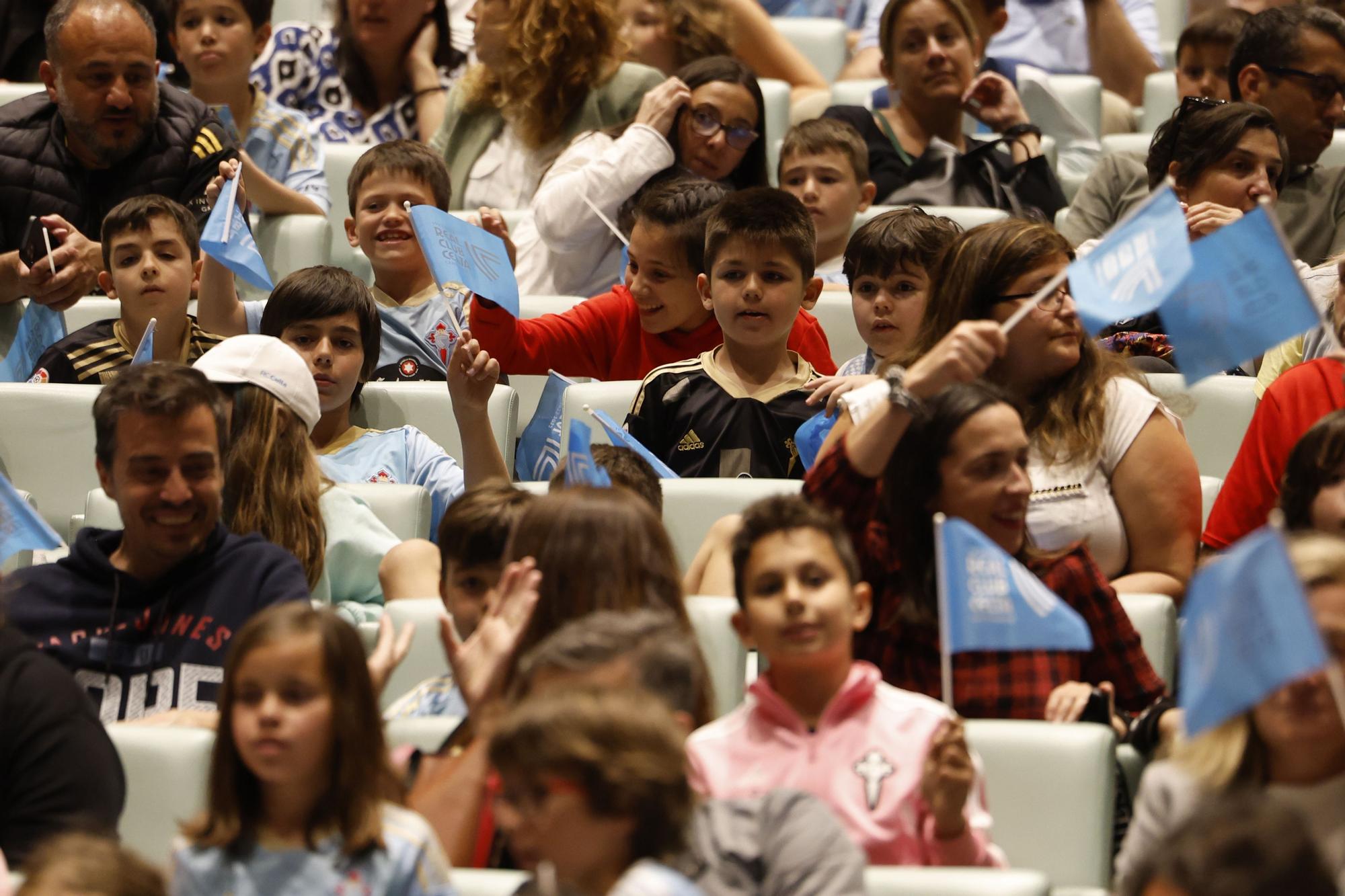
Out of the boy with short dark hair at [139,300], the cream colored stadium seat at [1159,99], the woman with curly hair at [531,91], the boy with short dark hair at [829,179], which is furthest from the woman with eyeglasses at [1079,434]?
the cream colored stadium seat at [1159,99]

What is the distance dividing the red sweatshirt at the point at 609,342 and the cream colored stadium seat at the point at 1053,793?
1671 millimetres

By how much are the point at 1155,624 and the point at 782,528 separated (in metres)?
0.67

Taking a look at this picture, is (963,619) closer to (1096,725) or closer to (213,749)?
(1096,725)

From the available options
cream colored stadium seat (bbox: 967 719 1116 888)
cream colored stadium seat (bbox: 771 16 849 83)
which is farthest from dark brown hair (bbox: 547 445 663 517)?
cream colored stadium seat (bbox: 771 16 849 83)

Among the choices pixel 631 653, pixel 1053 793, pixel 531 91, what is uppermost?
pixel 531 91

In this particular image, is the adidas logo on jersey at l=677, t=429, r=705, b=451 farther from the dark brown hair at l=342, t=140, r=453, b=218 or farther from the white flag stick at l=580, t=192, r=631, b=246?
the dark brown hair at l=342, t=140, r=453, b=218

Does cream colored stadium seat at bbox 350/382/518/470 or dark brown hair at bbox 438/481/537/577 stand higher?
cream colored stadium seat at bbox 350/382/518/470

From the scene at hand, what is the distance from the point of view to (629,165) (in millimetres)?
4590

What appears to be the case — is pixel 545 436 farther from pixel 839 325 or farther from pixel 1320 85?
pixel 1320 85

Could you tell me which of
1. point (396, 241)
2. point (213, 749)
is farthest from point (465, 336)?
point (213, 749)

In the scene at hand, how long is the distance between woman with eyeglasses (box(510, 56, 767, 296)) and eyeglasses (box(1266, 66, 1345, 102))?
4.17 ft

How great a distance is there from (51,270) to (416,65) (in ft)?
5.74

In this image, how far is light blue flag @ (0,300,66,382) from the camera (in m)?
4.38

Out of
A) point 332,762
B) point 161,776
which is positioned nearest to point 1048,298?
point 332,762
